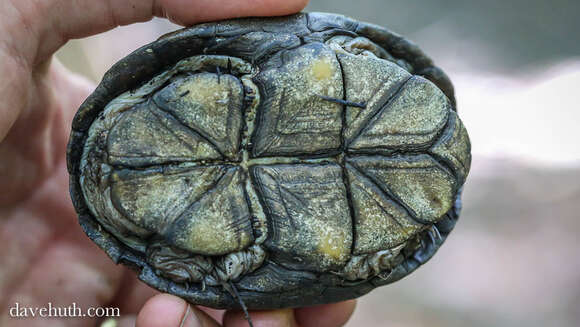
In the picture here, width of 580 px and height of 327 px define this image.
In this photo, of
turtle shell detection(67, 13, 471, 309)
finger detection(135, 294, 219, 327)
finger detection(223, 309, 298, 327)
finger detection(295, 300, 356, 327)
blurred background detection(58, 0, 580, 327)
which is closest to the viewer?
turtle shell detection(67, 13, 471, 309)

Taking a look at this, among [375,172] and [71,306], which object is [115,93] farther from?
[71,306]

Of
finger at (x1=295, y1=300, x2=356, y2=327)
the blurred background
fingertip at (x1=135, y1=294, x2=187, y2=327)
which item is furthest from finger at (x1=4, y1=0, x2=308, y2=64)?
the blurred background

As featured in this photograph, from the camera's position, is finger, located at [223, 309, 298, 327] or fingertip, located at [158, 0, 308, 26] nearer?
fingertip, located at [158, 0, 308, 26]

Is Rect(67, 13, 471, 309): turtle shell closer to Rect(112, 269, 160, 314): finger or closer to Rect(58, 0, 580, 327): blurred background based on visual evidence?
Rect(112, 269, 160, 314): finger

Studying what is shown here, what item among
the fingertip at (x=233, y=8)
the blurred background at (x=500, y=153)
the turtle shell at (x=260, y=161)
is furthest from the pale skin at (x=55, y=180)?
the blurred background at (x=500, y=153)

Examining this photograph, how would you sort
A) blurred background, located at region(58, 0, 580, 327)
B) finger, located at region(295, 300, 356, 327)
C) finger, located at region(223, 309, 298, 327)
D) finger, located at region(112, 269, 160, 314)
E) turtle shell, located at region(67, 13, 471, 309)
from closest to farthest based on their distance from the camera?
1. turtle shell, located at region(67, 13, 471, 309)
2. finger, located at region(223, 309, 298, 327)
3. finger, located at region(295, 300, 356, 327)
4. finger, located at region(112, 269, 160, 314)
5. blurred background, located at region(58, 0, 580, 327)

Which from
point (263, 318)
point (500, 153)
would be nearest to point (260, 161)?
point (263, 318)

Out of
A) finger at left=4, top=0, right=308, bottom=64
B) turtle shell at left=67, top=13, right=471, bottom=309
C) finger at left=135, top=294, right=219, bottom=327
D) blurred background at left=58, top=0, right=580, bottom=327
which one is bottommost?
blurred background at left=58, top=0, right=580, bottom=327
